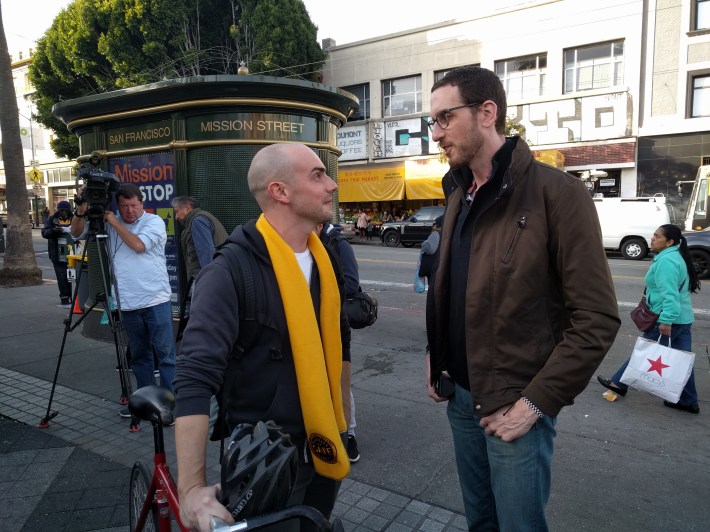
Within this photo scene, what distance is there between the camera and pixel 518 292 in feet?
5.79

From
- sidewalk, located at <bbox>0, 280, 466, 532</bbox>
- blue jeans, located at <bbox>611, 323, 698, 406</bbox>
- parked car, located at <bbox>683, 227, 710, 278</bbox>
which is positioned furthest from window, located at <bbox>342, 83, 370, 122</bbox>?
blue jeans, located at <bbox>611, 323, 698, 406</bbox>

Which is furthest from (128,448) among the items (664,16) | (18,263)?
(664,16)

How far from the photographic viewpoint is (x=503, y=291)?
179cm

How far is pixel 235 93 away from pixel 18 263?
863cm

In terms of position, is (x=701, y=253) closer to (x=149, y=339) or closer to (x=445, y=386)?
(x=149, y=339)

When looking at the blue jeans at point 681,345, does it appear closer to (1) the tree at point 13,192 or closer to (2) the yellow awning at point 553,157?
(1) the tree at point 13,192

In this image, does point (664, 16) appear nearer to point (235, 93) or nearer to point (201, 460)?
point (235, 93)

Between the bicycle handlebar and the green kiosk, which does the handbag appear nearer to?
the green kiosk

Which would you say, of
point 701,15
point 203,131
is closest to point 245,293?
point 203,131

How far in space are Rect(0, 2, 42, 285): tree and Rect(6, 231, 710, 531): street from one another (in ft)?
18.3

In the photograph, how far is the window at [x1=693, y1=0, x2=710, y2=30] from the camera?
1981 centimetres

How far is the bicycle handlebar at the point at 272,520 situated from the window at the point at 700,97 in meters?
23.8

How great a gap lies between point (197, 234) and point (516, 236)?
3.63 m

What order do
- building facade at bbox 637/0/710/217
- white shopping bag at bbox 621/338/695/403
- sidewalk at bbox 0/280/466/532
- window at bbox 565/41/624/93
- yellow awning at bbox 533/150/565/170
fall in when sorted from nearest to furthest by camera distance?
sidewalk at bbox 0/280/466/532
white shopping bag at bbox 621/338/695/403
building facade at bbox 637/0/710/217
yellow awning at bbox 533/150/565/170
window at bbox 565/41/624/93
